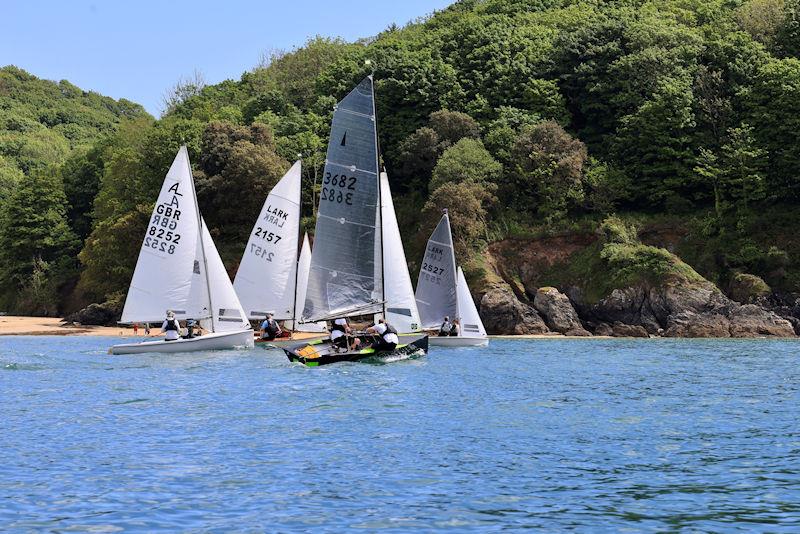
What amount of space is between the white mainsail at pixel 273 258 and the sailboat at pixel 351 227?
10.8 meters

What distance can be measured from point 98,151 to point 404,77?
42.4 meters

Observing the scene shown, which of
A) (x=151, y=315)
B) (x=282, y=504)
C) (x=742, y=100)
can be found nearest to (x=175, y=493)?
(x=282, y=504)

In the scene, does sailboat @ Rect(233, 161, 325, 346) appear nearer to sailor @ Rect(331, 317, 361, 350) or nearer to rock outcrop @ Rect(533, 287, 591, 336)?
sailor @ Rect(331, 317, 361, 350)

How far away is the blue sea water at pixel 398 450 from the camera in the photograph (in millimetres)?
14109

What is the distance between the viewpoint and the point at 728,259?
67750 millimetres

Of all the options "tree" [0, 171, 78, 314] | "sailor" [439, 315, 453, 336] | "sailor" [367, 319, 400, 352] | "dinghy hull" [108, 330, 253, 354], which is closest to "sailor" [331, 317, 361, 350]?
"sailor" [367, 319, 400, 352]

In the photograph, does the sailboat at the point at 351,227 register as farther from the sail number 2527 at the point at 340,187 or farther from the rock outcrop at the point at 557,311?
the rock outcrop at the point at 557,311

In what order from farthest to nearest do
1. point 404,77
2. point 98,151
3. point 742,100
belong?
point 98,151 → point 404,77 → point 742,100

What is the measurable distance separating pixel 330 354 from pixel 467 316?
17172 millimetres

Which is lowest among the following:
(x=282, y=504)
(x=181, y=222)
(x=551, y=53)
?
(x=282, y=504)

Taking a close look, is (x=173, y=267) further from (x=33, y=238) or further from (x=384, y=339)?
(x=33, y=238)

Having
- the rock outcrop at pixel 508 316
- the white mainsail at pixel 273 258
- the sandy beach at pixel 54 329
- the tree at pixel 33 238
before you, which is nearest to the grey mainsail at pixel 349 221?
the white mainsail at pixel 273 258

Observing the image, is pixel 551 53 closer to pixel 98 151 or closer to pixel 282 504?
pixel 98 151

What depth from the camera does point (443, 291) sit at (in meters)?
52.2
